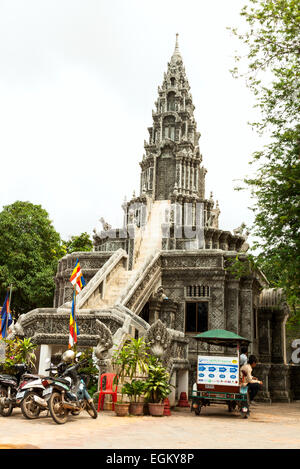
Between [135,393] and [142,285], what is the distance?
889 cm

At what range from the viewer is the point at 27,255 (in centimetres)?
3669

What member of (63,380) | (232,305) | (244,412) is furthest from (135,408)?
(232,305)

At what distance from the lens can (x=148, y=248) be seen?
2934cm

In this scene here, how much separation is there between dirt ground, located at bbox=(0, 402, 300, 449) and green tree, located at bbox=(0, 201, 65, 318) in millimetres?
24438

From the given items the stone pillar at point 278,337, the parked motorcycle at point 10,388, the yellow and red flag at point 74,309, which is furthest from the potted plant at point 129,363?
the stone pillar at point 278,337

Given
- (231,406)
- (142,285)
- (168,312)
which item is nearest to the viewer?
(231,406)

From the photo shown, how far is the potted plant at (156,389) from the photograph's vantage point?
476 inches

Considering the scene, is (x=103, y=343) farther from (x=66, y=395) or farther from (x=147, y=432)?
(x=147, y=432)

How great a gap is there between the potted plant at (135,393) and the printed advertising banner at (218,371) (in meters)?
2.00

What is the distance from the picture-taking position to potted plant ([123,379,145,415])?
39.2ft

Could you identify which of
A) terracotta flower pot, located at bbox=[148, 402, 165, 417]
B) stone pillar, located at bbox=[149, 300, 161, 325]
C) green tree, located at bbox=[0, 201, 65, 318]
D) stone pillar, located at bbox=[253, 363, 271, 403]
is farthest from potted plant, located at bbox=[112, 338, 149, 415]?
green tree, located at bbox=[0, 201, 65, 318]

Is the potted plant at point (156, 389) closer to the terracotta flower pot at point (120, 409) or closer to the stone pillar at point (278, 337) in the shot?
the terracotta flower pot at point (120, 409)

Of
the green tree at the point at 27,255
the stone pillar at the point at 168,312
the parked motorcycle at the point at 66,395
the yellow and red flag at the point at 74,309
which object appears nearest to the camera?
the parked motorcycle at the point at 66,395

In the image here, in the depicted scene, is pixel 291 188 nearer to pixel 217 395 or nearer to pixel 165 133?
pixel 217 395
